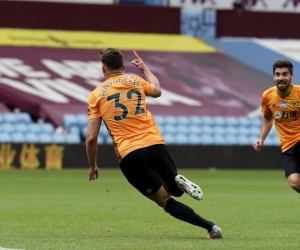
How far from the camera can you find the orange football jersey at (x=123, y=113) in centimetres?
895

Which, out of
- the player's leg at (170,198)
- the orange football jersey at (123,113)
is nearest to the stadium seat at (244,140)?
the player's leg at (170,198)

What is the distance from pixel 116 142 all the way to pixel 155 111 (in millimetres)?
19062

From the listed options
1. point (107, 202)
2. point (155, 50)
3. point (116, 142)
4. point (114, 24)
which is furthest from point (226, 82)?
point (116, 142)

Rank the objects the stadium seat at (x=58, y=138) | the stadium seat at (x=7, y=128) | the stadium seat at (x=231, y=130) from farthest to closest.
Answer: the stadium seat at (x=231, y=130) → the stadium seat at (x=7, y=128) → the stadium seat at (x=58, y=138)

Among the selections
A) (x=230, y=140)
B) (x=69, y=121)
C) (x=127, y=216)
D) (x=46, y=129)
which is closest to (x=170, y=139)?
(x=230, y=140)

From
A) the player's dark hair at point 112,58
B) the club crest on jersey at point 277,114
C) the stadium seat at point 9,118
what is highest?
the player's dark hair at point 112,58

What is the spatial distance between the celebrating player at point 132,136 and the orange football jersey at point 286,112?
8.46 feet

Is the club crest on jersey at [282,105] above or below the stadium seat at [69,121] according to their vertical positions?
above

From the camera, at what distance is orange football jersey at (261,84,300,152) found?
1113 centimetres

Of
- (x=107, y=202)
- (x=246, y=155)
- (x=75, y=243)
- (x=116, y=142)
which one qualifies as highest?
(x=116, y=142)

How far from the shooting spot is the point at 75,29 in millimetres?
33094

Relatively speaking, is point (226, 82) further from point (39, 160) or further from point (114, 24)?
point (39, 160)

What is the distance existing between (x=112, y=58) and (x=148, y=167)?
1.09 metres

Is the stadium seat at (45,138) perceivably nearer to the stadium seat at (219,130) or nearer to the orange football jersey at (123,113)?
the stadium seat at (219,130)
